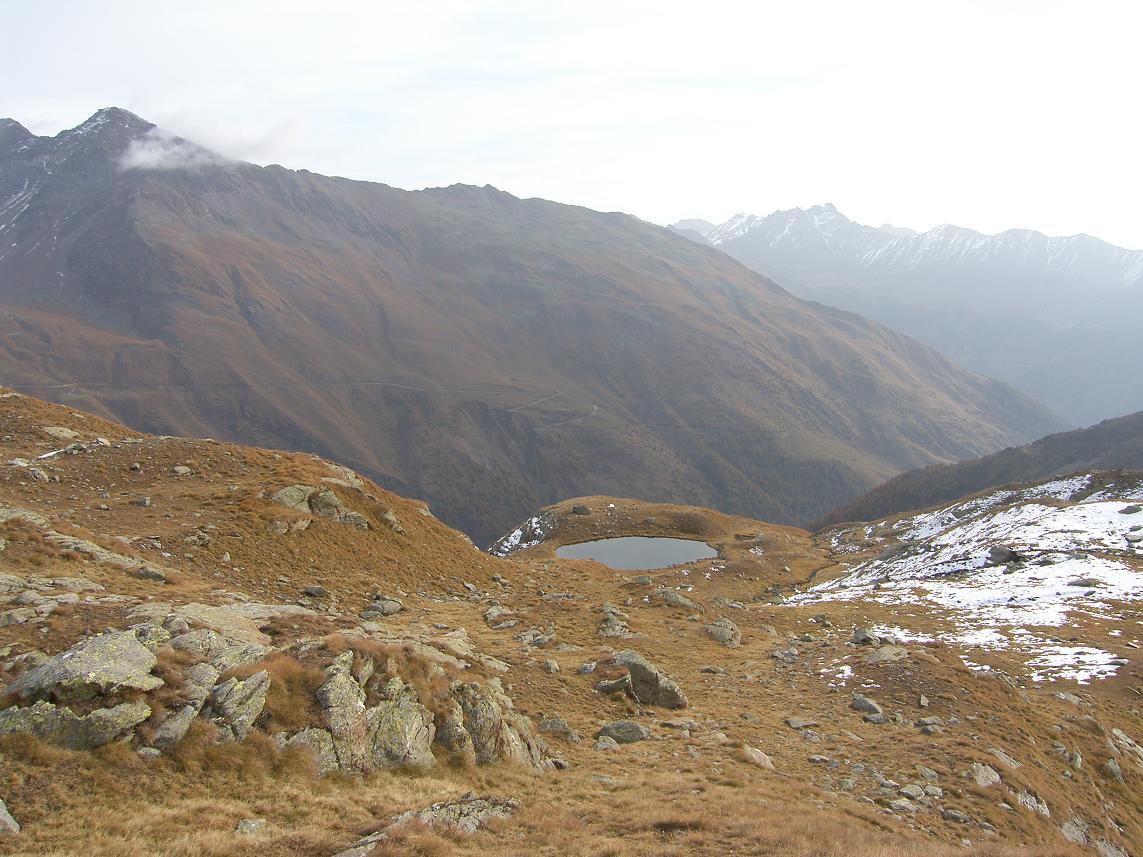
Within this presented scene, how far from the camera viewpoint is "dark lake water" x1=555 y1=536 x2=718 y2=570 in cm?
8356

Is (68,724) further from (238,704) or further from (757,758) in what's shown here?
(757,758)

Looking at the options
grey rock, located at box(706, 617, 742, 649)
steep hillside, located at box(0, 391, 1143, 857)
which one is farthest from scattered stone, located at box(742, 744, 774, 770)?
grey rock, located at box(706, 617, 742, 649)

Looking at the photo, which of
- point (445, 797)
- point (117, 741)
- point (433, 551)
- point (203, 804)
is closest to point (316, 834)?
point (203, 804)

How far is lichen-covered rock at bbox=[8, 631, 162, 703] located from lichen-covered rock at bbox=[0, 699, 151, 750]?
0.37 m

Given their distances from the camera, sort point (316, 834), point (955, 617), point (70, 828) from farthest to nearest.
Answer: point (955, 617) → point (316, 834) → point (70, 828)

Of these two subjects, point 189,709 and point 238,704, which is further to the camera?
point 238,704

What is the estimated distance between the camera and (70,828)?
36.0 feet

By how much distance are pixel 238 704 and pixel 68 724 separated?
3.15 metres

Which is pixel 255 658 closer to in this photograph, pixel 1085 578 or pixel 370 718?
pixel 370 718

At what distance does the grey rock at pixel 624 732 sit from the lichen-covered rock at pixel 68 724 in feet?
43.3

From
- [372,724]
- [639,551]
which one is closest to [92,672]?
[372,724]

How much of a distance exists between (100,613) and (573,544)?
76979 millimetres

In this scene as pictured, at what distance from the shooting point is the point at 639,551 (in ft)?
293

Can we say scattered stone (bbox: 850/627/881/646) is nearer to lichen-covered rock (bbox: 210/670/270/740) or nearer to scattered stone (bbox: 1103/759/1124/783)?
scattered stone (bbox: 1103/759/1124/783)
